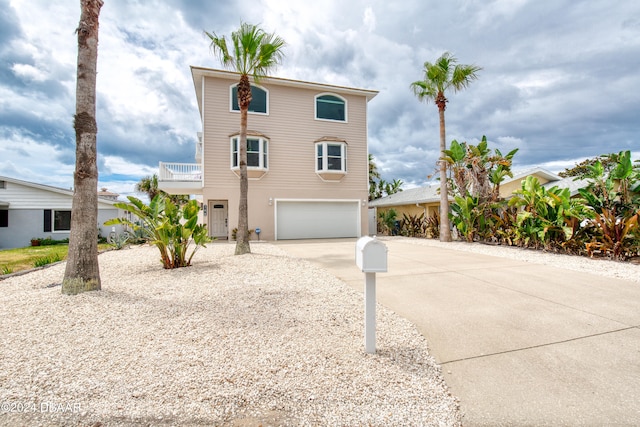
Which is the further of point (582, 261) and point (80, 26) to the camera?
point (582, 261)

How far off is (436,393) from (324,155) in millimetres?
14624

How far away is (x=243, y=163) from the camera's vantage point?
9.52m

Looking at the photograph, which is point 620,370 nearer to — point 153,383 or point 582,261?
point 153,383

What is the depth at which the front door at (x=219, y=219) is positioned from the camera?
16.6 meters

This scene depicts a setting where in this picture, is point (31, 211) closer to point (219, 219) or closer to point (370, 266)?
point (219, 219)

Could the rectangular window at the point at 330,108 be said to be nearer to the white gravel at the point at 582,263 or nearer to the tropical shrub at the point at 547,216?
the tropical shrub at the point at 547,216

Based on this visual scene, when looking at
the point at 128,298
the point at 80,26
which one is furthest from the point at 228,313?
the point at 80,26

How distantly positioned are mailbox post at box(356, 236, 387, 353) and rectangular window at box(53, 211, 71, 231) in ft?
65.3

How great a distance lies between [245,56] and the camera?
9.06 meters

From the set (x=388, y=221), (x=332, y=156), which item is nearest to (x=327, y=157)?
(x=332, y=156)

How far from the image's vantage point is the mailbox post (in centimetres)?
256

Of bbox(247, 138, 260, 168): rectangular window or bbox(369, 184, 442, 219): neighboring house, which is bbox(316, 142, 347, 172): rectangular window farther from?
bbox(369, 184, 442, 219): neighboring house

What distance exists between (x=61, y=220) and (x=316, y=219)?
46.3 ft

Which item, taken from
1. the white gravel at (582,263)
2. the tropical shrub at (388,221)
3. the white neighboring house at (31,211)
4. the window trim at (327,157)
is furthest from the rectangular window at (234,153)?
the white gravel at (582,263)
